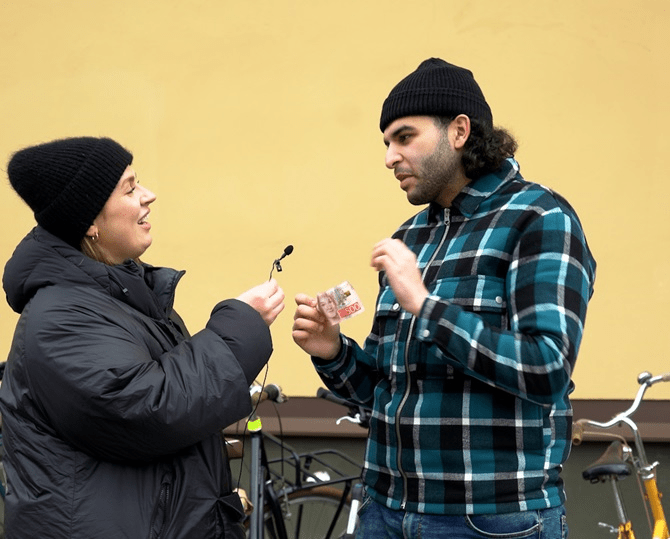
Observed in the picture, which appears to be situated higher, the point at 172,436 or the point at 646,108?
the point at 646,108

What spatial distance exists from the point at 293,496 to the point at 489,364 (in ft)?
8.66

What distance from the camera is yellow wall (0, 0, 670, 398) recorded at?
4.41 metres

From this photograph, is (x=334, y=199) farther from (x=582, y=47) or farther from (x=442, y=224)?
(x=442, y=224)

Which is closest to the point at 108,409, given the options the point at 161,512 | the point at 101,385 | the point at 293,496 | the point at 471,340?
the point at 101,385

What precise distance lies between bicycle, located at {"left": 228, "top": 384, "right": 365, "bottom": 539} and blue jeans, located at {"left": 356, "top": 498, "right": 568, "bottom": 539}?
5.97ft

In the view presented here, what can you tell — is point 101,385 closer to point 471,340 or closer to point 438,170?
point 471,340

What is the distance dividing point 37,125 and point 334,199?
5.84 ft

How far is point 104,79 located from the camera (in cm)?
501

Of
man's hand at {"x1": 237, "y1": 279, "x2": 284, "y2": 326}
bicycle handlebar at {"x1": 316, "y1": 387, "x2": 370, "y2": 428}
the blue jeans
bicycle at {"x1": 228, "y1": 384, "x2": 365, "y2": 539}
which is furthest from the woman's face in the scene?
bicycle handlebar at {"x1": 316, "y1": 387, "x2": 370, "y2": 428}

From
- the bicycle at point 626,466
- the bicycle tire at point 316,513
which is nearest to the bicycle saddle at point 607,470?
the bicycle at point 626,466

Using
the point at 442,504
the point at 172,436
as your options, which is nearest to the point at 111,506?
the point at 172,436

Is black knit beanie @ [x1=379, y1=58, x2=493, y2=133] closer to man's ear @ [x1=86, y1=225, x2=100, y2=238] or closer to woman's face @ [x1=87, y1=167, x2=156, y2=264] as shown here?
woman's face @ [x1=87, y1=167, x2=156, y2=264]

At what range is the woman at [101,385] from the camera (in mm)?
1894

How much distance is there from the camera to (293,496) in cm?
425
